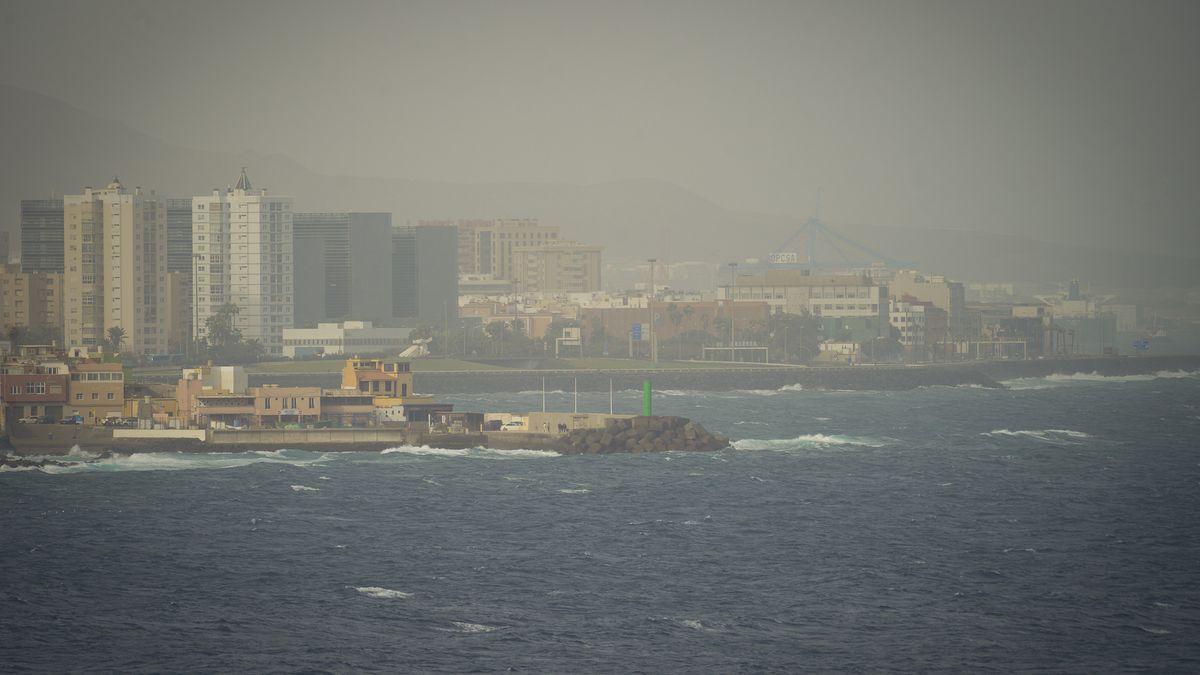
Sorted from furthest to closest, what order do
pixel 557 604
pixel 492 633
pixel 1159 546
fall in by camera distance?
pixel 1159 546 < pixel 557 604 < pixel 492 633

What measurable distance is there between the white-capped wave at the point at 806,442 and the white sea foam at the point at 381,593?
7261 cm

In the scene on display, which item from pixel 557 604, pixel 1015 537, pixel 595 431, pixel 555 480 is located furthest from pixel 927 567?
pixel 595 431

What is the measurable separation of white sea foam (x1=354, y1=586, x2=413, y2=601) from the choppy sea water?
0.96 ft

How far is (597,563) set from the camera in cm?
9175

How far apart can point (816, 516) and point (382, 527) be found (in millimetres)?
27752

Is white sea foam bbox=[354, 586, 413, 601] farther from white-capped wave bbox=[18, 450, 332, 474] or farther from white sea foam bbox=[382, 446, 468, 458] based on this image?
white sea foam bbox=[382, 446, 468, 458]

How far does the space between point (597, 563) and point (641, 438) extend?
5859 cm

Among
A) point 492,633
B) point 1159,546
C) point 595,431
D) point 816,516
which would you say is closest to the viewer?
point 492,633

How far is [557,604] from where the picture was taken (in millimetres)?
81125

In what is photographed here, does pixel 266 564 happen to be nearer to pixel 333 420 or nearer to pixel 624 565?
pixel 624 565

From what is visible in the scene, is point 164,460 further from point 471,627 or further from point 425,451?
point 471,627

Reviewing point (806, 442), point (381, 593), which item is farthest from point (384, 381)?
point (381, 593)

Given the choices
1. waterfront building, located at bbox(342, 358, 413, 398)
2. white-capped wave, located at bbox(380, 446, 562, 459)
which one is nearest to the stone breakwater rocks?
white-capped wave, located at bbox(380, 446, 562, 459)

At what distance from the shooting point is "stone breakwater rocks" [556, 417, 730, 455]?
486ft
